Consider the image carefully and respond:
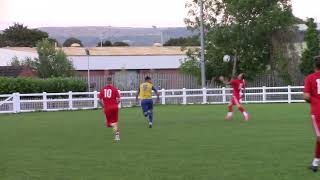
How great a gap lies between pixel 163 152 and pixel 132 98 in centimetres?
2556

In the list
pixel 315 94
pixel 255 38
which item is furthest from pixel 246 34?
pixel 315 94

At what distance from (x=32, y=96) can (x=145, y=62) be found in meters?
34.2

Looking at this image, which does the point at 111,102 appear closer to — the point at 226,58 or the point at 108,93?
the point at 108,93

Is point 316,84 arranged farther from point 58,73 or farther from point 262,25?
point 58,73

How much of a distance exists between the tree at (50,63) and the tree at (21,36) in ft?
130

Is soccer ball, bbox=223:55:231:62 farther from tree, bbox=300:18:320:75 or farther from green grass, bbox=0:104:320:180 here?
green grass, bbox=0:104:320:180

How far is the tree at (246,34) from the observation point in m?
48.7

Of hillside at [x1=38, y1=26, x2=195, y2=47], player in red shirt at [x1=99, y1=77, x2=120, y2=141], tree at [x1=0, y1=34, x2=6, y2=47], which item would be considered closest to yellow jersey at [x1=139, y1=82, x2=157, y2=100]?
player in red shirt at [x1=99, y1=77, x2=120, y2=141]

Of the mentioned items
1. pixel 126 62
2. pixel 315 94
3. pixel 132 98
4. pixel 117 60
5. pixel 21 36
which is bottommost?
pixel 132 98

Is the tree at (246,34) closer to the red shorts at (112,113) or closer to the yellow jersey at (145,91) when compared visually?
the yellow jersey at (145,91)

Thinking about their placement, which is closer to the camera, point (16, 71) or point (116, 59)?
point (16, 71)

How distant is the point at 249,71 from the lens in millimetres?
50031

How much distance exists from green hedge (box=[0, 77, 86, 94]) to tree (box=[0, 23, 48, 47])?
2172 inches

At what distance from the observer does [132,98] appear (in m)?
40.2
